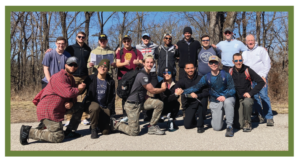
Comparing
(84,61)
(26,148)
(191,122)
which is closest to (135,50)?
(84,61)

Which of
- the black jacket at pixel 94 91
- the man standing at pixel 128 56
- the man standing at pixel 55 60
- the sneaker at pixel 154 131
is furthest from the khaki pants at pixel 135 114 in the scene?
the man standing at pixel 55 60

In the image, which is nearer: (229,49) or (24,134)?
(24,134)

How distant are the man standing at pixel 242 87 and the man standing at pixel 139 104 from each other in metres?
1.76

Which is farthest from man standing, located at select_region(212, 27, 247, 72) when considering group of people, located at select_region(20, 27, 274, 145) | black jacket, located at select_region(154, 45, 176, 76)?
black jacket, located at select_region(154, 45, 176, 76)

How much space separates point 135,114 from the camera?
5.19m

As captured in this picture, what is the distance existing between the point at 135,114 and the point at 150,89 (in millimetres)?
618

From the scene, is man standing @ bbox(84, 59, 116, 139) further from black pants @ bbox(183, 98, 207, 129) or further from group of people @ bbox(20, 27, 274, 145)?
black pants @ bbox(183, 98, 207, 129)

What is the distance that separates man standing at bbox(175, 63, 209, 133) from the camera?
5629 mm

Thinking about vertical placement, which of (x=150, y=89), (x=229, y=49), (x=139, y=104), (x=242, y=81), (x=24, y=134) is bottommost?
(x=24, y=134)

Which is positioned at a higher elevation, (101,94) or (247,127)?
(101,94)

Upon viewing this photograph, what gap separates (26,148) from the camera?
437 cm

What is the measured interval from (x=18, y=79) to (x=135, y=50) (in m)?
16.2

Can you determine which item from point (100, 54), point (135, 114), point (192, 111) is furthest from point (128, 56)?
point (192, 111)

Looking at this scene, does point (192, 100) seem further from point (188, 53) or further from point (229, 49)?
point (229, 49)
